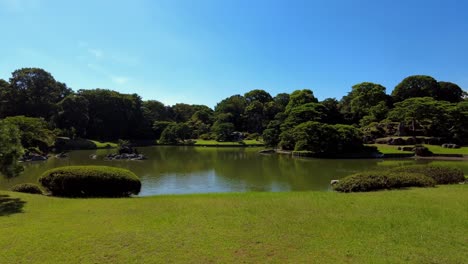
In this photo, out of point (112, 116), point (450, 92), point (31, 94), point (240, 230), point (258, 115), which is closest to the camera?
point (240, 230)

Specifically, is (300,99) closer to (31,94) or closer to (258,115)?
(258,115)

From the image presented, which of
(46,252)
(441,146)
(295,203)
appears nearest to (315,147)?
(441,146)

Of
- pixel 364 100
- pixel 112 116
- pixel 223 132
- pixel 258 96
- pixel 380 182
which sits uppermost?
pixel 258 96

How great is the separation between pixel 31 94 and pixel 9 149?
59.4m

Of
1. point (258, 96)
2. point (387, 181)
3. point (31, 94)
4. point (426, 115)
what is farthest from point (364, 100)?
point (31, 94)

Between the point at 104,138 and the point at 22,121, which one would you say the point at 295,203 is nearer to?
the point at 22,121

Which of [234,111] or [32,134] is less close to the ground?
[234,111]

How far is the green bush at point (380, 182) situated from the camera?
1281 cm

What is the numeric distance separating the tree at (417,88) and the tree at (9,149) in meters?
75.5

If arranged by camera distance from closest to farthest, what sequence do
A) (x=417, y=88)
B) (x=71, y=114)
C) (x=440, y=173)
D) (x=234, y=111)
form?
(x=440, y=173) < (x=71, y=114) < (x=417, y=88) < (x=234, y=111)

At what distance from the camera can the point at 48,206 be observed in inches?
378

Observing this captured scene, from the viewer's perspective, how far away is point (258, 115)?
8281 centimetres

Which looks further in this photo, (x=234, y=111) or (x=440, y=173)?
(x=234, y=111)

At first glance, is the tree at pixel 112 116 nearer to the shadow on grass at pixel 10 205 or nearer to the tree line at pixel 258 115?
the tree line at pixel 258 115
